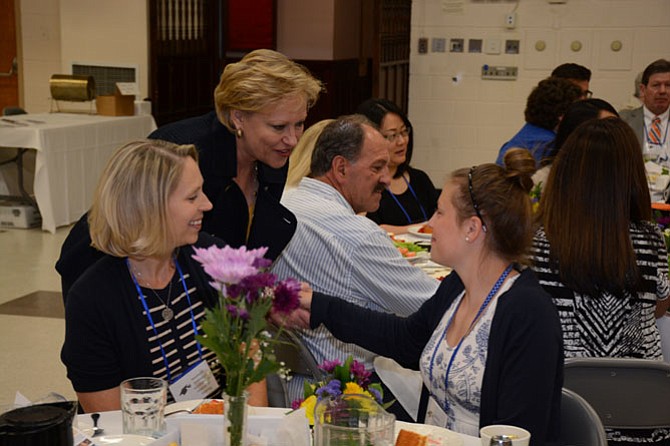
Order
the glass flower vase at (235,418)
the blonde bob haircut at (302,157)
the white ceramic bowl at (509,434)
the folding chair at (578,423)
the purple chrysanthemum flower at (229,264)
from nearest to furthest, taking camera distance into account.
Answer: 1. the purple chrysanthemum flower at (229,264)
2. the glass flower vase at (235,418)
3. the white ceramic bowl at (509,434)
4. the folding chair at (578,423)
5. the blonde bob haircut at (302,157)

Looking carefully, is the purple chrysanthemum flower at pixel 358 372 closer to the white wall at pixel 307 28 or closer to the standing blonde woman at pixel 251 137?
the standing blonde woman at pixel 251 137

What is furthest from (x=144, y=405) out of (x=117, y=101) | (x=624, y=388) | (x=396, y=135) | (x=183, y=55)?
(x=183, y=55)

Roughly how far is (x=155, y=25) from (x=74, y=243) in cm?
679

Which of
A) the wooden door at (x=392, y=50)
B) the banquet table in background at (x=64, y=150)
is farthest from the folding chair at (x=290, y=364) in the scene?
the wooden door at (x=392, y=50)

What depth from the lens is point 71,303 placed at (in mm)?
2258

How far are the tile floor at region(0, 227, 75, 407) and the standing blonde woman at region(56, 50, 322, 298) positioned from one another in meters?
1.77

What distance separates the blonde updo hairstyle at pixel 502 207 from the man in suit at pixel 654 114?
14.1 feet

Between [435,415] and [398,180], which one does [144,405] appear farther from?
[398,180]

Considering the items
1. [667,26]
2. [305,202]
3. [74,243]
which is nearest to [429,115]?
[667,26]

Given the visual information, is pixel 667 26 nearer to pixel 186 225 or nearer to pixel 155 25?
pixel 155 25

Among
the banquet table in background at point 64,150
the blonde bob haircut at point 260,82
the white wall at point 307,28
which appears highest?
the white wall at point 307,28

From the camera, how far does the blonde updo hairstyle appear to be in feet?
6.97

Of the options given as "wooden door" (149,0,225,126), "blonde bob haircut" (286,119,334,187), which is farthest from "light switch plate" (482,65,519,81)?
"blonde bob haircut" (286,119,334,187)

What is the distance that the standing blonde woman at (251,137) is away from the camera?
276cm
